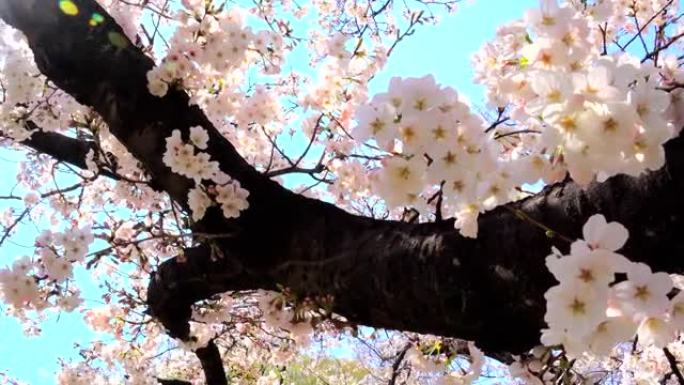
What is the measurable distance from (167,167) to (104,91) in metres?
0.37

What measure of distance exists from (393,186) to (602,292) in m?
0.52

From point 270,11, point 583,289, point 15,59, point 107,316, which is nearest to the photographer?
point 583,289

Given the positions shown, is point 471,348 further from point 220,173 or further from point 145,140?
point 145,140

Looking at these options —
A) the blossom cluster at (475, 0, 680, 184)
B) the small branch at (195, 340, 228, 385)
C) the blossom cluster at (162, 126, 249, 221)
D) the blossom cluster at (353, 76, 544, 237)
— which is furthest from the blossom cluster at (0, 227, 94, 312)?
the blossom cluster at (475, 0, 680, 184)

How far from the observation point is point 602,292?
3.39 feet

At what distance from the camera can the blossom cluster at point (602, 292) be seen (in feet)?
3.40

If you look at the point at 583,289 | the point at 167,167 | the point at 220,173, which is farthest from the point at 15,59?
the point at 583,289

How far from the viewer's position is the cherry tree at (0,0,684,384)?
3.54 feet

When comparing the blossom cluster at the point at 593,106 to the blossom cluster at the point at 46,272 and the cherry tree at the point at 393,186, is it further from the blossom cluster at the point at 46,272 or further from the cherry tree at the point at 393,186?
the blossom cluster at the point at 46,272

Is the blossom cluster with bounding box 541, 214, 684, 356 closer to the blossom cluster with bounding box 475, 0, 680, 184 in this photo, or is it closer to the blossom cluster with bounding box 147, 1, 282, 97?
the blossom cluster with bounding box 475, 0, 680, 184

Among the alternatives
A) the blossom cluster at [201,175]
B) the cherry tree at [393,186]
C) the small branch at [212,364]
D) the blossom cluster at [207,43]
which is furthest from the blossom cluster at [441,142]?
the small branch at [212,364]

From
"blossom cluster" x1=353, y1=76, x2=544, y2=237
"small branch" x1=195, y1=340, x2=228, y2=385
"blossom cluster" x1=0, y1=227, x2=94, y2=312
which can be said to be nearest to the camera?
"blossom cluster" x1=353, y1=76, x2=544, y2=237

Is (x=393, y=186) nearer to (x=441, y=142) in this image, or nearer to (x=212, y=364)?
(x=441, y=142)

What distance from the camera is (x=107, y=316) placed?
4355 millimetres
